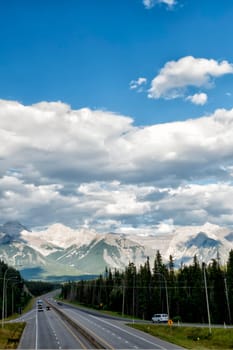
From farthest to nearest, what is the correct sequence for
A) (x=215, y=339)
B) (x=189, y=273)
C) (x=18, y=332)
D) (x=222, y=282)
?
(x=189, y=273) < (x=222, y=282) < (x=18, y=332) < (x=215, y=339)

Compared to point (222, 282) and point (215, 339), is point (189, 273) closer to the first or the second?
point (222, 282)

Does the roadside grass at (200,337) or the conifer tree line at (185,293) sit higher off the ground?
the conifer tree line at (185,293)

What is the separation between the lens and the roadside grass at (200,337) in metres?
63.8

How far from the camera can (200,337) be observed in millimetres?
73625

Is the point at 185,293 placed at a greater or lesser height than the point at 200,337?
greater

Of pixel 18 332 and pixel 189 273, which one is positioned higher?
pixel 189 273

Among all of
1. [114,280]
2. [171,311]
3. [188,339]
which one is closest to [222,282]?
[171,311]

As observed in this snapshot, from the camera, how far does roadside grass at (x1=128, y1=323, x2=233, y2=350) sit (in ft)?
209

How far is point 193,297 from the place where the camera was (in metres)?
122

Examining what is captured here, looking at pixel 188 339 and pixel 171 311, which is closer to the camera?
pixel 188 339

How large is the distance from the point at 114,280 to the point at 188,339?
119m

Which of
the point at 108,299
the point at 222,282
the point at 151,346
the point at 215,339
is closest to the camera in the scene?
the point at 151,346

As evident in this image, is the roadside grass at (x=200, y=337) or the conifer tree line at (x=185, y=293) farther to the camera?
the conifer tree line at (x=185, y=293)

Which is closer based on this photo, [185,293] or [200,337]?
[200,337]
